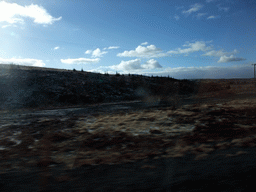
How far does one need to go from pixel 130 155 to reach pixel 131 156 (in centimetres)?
7

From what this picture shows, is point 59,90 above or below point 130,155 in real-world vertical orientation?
above

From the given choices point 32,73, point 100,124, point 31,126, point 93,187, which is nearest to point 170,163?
point 93,187

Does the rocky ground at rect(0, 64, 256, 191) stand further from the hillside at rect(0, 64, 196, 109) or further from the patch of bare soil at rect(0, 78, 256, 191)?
the hillside at rect(0, 64, 196, 109)

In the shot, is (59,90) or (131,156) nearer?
(131,156)

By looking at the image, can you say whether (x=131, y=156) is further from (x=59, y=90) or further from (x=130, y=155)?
(x=59, y=90)

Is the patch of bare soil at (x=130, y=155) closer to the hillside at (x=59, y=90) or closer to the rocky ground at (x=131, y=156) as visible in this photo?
the rocky ground at (x=131, y=156)

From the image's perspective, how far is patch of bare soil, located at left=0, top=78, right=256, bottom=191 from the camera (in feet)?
10.6

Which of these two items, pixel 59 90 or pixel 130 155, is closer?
pixel 130 155

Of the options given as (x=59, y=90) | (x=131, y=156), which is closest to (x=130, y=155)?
(x=131, y=156)

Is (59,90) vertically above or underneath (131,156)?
above

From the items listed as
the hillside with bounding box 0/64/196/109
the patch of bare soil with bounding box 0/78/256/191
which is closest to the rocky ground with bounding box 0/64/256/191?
the patch of bare soil with bounding box 0/78/256/191

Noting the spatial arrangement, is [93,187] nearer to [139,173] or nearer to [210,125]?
[139,173]

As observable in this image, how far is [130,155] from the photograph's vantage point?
4.55m

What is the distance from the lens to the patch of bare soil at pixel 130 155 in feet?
10.6
